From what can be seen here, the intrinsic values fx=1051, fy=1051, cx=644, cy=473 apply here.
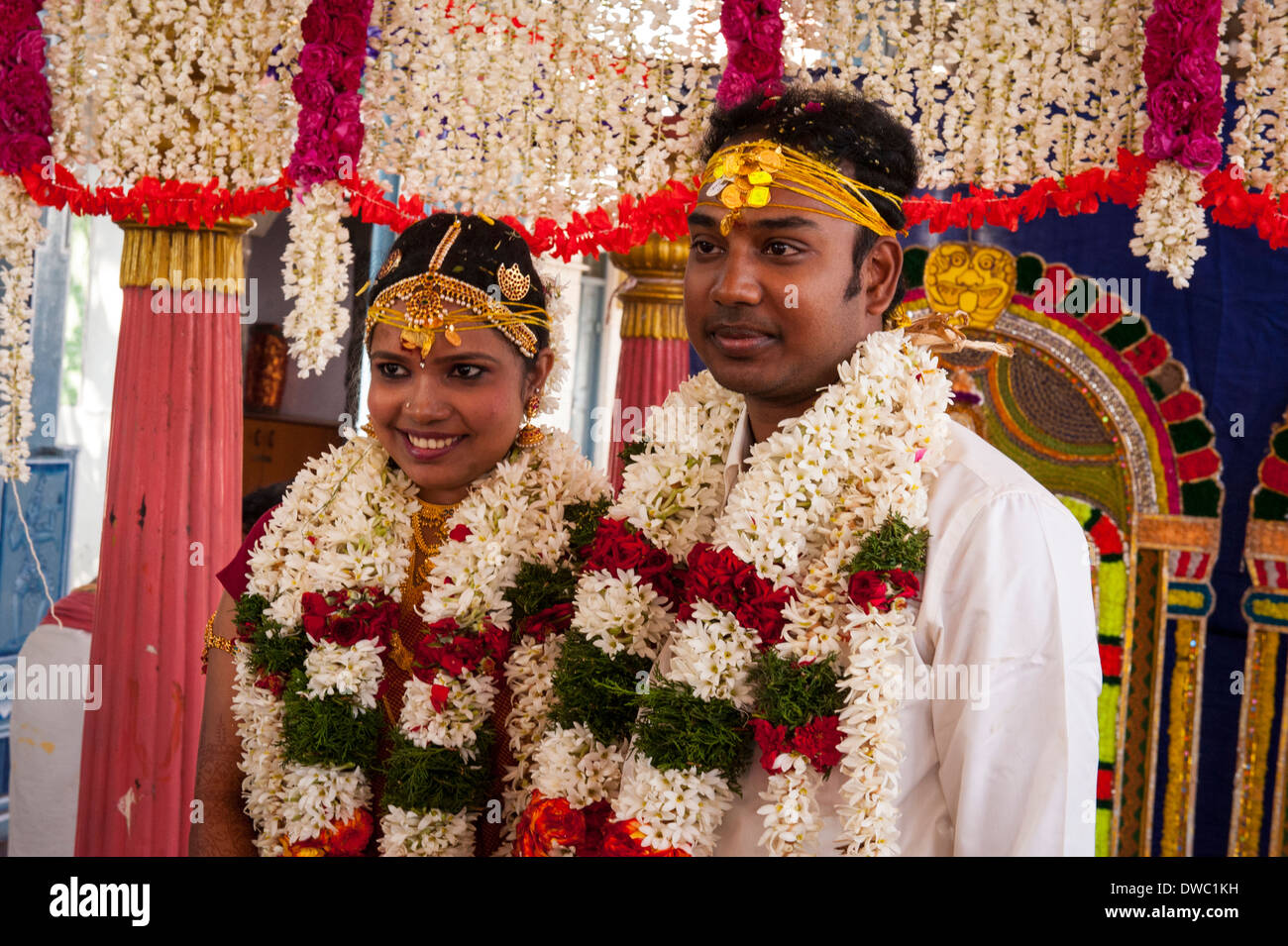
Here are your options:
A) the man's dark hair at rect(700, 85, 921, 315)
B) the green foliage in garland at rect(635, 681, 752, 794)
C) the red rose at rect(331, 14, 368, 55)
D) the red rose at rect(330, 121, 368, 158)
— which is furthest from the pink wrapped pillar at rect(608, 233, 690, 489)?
the green foliage in garland at rect(635, 681, 752, 794)

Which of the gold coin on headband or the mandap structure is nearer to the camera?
the gold coin on headband

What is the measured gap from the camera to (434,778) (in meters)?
2.21

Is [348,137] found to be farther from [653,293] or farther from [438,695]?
[438,695]

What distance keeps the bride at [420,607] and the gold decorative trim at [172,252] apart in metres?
1.52

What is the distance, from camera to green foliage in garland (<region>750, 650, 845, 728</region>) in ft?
5.91

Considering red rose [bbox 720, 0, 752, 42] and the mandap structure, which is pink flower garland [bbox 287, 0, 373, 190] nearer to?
the mandap structure

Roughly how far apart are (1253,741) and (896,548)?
3.10 metres

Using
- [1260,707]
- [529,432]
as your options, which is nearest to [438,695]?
[529,432]

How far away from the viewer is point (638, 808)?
6.32ft

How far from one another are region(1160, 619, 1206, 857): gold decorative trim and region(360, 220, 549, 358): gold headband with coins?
10.0ft
